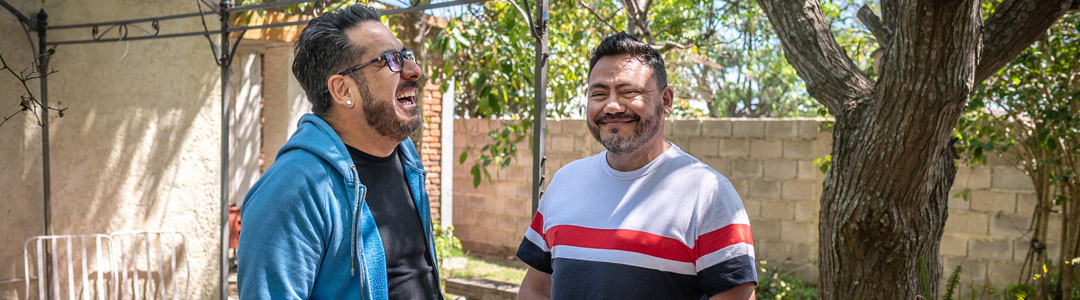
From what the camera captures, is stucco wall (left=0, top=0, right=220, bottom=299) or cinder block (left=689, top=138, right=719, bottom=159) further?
cinder block (left=689, top=138, right=719, bottom=159)

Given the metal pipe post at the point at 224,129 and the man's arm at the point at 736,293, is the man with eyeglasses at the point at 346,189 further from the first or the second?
the metal pipe post at the point at 224,129

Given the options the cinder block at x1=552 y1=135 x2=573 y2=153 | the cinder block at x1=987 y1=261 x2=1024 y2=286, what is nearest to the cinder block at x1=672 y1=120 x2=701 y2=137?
the cinder block at x1=552 y1=135 x2=573 y2=153

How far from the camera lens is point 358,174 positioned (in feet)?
5.69

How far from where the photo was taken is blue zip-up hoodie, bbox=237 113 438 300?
4.75ft

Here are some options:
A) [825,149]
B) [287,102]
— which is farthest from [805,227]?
[287,102]

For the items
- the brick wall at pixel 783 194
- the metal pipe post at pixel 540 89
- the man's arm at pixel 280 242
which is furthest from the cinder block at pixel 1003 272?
the man's arm at pixel 280 242

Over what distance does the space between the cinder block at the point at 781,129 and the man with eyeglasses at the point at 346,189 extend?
4961 millimetres

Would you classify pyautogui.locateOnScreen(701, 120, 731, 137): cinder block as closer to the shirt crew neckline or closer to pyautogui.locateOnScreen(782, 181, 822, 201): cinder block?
pyautogui.locateOnScreen(782, 181, 822, 201): cinder block

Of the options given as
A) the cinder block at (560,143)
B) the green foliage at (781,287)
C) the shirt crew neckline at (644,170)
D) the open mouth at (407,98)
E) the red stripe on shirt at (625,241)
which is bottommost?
the green foliage at (781,287)

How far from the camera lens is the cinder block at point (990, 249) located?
568 cm

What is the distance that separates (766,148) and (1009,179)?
1.72m

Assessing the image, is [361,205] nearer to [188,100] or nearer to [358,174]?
[358,174]

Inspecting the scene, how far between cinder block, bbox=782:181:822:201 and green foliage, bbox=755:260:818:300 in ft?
1.89

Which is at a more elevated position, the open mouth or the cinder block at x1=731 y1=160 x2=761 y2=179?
the open mouth
